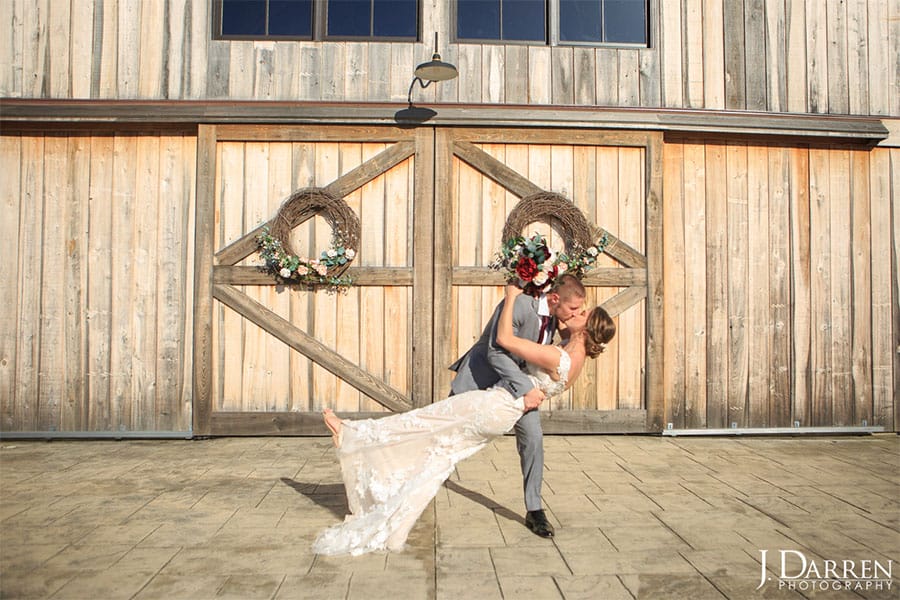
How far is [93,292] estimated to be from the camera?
647 cm

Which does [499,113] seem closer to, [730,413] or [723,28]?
[723,28]

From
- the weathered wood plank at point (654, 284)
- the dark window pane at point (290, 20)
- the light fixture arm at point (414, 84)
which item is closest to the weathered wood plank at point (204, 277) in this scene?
the dark window pane at point (290, 20)

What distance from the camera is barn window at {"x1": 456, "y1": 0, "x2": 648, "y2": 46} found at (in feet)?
21.9

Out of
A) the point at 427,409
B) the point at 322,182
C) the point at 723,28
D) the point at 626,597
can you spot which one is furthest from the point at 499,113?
the point at 626,597

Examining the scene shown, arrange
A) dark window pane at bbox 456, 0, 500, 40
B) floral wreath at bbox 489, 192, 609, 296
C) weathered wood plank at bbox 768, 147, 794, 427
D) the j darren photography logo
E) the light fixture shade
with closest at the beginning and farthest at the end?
the j darren photography logo
the light fixture shade
floral wreath at bbox 489, 192, 609, 296
dark window pane at bbox 456, 0, 500, 40
weathered wood plank at bbox 768, 147, 794, 427

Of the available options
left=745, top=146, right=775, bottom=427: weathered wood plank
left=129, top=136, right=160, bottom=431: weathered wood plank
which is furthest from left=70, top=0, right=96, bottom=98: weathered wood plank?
left=745, top=146, right=775, bottom=427: weathered wood plank

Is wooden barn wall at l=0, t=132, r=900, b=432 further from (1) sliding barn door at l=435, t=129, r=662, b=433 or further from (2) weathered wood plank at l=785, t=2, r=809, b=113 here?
(2) weathered wood plank at l=785, t=2, r=809, b=113

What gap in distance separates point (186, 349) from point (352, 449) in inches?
133

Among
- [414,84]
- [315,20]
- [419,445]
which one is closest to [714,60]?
[414,84]

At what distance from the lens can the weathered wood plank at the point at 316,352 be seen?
6.43 m

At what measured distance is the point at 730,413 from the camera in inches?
265

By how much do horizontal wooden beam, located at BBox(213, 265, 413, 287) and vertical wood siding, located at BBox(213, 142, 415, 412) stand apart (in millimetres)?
67

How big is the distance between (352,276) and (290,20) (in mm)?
2726

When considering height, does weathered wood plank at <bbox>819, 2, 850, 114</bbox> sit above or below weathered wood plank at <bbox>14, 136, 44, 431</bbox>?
above
